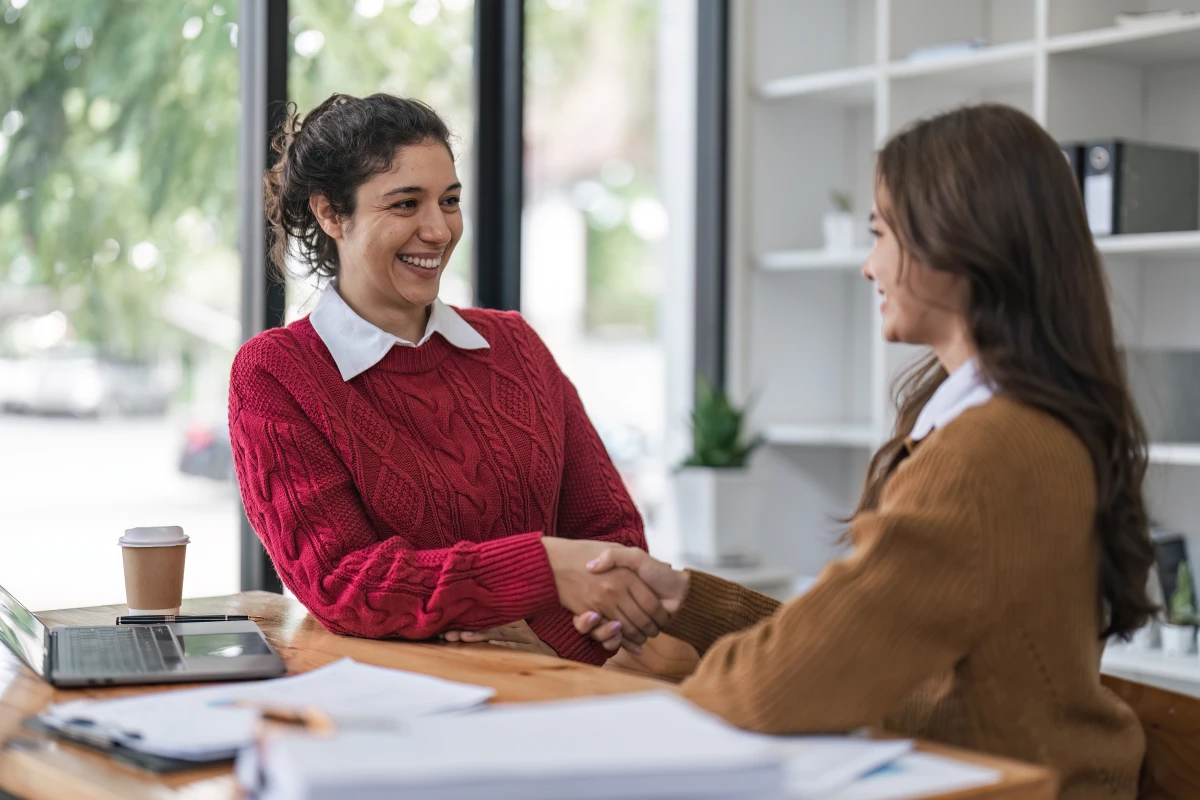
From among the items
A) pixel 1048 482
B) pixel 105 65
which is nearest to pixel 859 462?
pixel 105 65

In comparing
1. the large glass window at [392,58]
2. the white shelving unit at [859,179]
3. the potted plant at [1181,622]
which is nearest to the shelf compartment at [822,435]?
the white shelving unit at [859,179]

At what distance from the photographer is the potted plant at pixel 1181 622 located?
2.72 meters

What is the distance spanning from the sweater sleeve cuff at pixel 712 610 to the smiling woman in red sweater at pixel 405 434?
68 mm

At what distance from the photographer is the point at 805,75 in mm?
3742

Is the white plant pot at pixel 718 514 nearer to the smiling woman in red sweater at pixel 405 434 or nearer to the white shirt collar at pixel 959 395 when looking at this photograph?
the smiling woman in red sweater at pixel 405 434

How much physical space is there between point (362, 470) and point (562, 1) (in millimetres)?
2794

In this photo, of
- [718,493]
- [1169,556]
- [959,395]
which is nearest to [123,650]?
[959,395]

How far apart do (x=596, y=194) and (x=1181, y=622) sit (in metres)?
5.45

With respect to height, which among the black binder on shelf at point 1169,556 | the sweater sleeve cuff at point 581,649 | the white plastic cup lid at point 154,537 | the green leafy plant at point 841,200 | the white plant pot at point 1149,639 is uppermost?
the green leafy plant at point 841,200

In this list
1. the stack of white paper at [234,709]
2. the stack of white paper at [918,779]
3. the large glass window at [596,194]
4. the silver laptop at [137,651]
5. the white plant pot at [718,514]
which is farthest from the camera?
the large glass window at [596,194]

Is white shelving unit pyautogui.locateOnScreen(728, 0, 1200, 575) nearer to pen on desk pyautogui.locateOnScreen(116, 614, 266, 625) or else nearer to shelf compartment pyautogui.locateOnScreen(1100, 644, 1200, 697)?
shelf compartment pyautogui.locateOnScreen(1100, 644, 1200, 697)

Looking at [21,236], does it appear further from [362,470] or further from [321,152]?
[362,470]

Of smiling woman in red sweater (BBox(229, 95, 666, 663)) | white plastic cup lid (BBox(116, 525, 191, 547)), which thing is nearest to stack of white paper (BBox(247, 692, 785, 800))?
smiling woman in red sweater (BBox(229, 95, 666, 663))

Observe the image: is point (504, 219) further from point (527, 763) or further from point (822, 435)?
point (527, 763)
